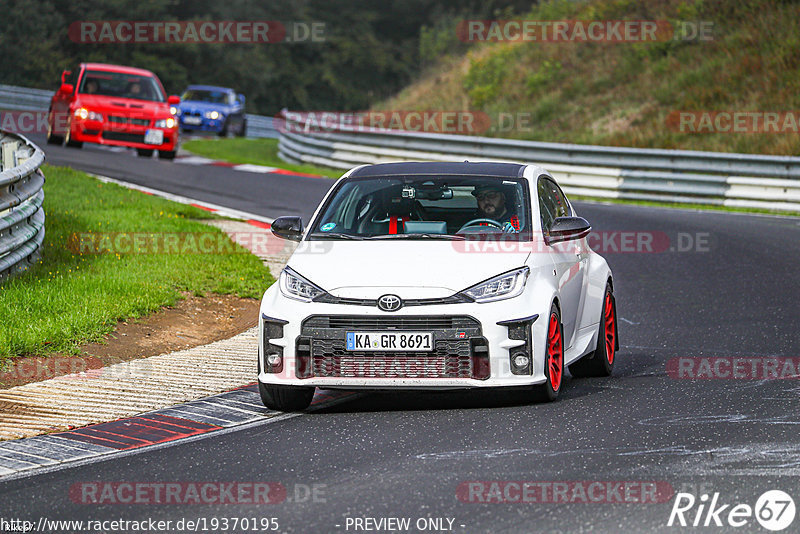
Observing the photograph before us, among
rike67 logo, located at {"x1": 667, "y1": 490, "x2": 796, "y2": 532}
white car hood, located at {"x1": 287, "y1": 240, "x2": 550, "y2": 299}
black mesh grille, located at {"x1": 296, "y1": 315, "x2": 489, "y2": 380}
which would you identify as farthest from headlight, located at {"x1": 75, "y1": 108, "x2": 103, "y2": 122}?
rike67 logo, located at {"x1": 667, "y1": 490, "x2": 796, "y2": 532}

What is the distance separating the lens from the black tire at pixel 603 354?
30.2ft

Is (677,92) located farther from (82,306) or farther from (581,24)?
(82,306)

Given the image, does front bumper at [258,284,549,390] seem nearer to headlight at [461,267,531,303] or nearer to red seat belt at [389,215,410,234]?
headlight at [461,267,531,303]

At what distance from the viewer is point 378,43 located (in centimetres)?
7150

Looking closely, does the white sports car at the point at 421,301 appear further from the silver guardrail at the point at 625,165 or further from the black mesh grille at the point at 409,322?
the silver guardrail at the point at 625,165

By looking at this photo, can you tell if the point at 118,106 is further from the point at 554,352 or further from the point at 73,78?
the point at 554,352

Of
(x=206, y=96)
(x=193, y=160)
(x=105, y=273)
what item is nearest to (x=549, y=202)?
(x=105, y=273)

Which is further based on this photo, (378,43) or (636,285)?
(378,43)

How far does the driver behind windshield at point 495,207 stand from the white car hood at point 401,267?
0.45 meters

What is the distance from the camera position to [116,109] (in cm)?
2584

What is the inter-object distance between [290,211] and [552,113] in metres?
15.0

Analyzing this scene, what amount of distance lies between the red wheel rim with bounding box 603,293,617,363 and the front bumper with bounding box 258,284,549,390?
1.91 m

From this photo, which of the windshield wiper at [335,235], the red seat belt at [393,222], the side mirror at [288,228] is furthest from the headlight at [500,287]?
the side mirror at [288,228]

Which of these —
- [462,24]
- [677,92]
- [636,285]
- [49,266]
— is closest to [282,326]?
[49,266]
